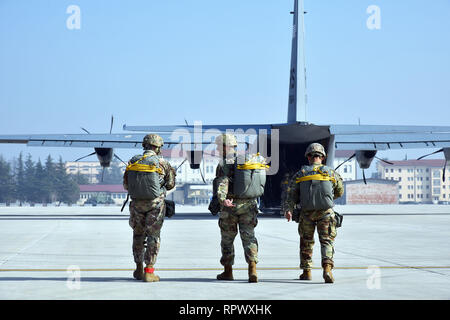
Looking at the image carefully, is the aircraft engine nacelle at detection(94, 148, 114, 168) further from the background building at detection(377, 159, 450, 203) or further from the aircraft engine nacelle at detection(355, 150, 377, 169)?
the background building at detection(377, 159, 450, 203)

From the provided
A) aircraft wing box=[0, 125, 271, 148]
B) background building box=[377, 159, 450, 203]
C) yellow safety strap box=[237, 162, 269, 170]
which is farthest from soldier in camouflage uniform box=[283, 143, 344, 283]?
background building box=[377, 159, 450, 203]

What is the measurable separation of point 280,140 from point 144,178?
17211mm

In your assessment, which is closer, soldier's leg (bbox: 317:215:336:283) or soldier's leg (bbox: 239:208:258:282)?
soldier's leg (bbox: 317:215:336:283)

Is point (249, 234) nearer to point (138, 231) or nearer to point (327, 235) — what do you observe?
point (327, 235)

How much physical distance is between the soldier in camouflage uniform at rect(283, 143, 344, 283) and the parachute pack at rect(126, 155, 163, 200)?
1967 mm

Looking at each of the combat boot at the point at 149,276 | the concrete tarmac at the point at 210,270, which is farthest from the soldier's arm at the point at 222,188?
the combat boot at the point at 149,276

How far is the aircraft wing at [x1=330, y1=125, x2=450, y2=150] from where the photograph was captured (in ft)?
97.3

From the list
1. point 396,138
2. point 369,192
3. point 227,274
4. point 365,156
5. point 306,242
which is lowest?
point 227,274

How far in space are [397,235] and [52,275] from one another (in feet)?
37.8

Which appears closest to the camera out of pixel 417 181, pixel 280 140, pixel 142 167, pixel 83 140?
pixel 142 167

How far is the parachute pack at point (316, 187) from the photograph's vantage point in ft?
31.0

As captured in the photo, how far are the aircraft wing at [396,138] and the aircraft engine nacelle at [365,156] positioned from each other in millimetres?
1244

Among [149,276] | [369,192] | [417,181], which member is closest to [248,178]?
[149,276]

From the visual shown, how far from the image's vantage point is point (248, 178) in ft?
31.8
